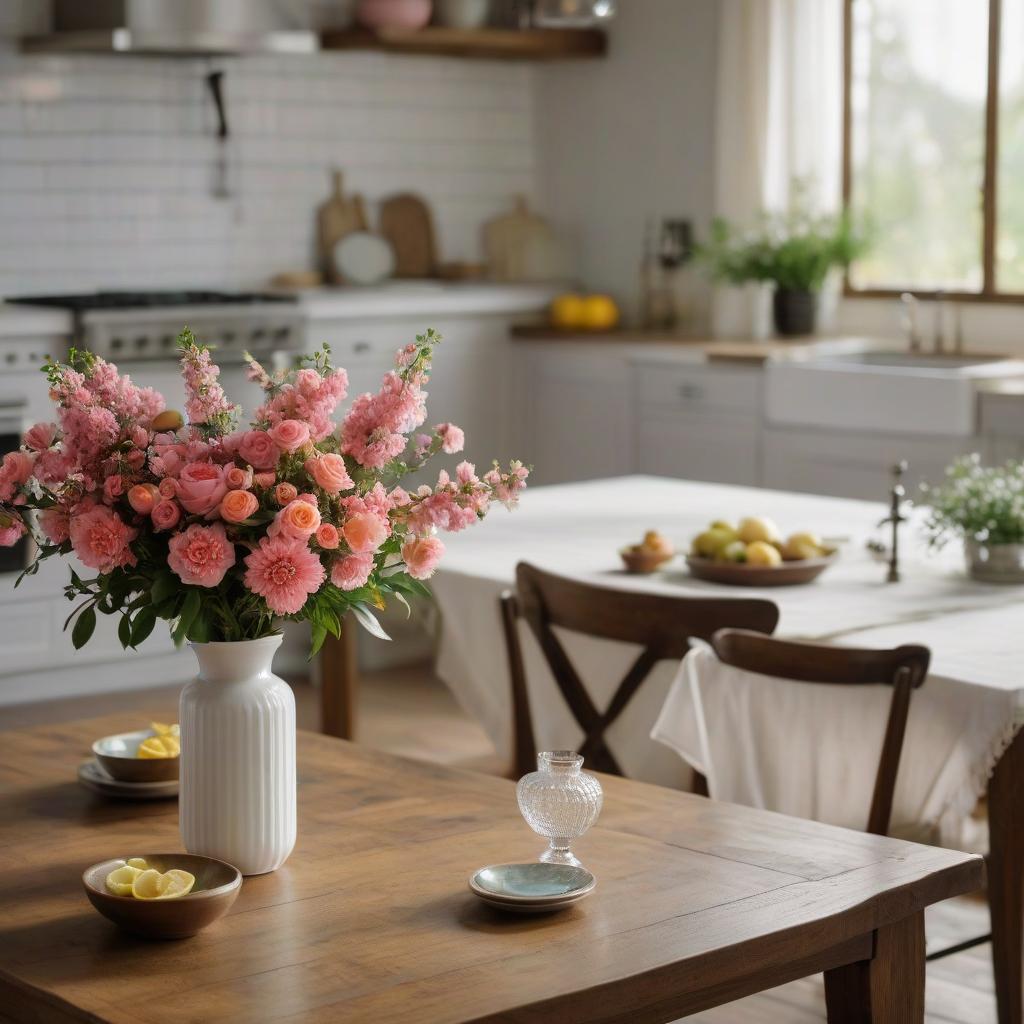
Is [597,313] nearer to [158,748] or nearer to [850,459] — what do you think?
[850,459]

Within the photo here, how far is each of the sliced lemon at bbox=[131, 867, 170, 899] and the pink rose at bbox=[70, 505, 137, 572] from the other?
0.30m

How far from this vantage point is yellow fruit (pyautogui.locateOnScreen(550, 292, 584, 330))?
684 centimetres

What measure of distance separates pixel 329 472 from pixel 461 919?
0.45 meters

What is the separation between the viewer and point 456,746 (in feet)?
16.9

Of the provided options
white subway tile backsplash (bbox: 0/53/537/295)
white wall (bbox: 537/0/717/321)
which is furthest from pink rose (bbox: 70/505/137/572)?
white wall (bbox: 537/0/717/321)

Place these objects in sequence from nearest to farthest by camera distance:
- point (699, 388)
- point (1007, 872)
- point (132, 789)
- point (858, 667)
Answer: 1. point (132, 789)
2. point (858, 667)
3. point (1007, 872)
4. point (699, 388)

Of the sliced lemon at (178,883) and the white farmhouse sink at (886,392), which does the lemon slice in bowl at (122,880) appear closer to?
the sliced lemon at (178,883)

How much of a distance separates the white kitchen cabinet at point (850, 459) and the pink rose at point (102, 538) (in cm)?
387

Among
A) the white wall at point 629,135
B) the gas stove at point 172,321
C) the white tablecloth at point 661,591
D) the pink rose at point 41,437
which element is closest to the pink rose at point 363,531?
the pink rose at point 41,437

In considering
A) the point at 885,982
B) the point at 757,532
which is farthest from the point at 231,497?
the point at 757,532

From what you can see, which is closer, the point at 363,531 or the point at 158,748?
the point at 363,531

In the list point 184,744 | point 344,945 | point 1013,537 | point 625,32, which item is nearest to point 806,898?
point 344,945

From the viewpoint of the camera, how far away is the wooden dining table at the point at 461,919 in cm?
158

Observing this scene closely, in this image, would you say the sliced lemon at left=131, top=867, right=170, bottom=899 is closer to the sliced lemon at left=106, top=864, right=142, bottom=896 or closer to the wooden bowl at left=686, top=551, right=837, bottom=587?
the sliced lemon at left=106, top=864, right=142, bottom=896
